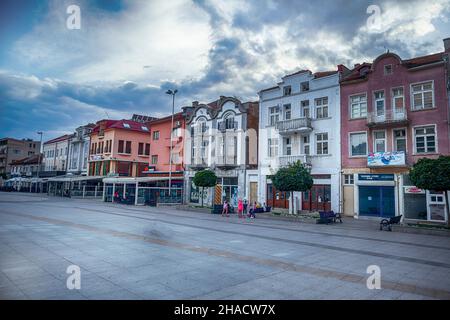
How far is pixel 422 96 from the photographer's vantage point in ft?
75.3

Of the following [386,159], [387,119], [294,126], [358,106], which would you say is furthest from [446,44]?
[294,126]

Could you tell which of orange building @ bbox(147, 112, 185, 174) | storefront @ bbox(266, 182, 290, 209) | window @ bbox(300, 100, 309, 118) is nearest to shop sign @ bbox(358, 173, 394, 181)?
storefront @ bbox(266, 182, 290, 209)

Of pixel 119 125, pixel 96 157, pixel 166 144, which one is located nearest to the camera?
pixel 166 144

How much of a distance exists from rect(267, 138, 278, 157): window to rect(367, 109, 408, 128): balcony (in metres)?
9.43

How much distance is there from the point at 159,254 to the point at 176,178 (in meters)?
31.1

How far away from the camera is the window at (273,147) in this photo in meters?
31.5

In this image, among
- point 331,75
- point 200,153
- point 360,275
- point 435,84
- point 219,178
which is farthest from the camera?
point 200,153

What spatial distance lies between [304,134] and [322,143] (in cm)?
204


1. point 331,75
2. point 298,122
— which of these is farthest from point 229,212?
point 331,75

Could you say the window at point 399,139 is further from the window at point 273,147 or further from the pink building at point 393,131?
the window at point 273,147

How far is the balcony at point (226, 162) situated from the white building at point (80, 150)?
34.7 m

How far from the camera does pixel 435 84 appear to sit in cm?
2230

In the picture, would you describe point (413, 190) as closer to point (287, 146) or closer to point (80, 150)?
point (287, 146)
